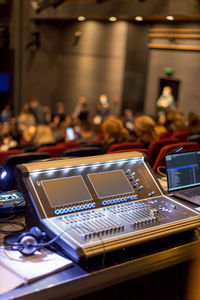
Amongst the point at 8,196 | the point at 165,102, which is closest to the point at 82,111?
the point at 165,102

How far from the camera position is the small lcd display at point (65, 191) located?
182 cm

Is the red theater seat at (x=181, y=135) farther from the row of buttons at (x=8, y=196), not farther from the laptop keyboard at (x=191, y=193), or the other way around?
the row of buttons at (x=8, y=196)

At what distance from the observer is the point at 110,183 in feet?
6.61

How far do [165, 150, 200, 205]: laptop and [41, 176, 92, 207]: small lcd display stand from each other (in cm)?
68

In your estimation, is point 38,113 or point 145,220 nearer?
point 145,220

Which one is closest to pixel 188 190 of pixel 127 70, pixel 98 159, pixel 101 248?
Result: pixel 98 159

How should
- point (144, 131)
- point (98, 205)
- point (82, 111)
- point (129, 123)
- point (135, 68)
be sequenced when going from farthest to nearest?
point (82, 111) < point (135, 68) < point (129, 123) < point (144, 131) < point (98, 205)

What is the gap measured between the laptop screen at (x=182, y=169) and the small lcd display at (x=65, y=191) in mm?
686

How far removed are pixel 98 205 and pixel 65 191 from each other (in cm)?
17

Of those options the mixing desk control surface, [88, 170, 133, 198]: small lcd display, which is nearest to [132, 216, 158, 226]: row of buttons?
the mixing desk control surface

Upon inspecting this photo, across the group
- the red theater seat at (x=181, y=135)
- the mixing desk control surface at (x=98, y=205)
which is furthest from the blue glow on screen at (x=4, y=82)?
the mixing desk control surface at (x=98, y=205)

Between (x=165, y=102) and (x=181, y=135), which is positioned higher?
(x=165, y=102)

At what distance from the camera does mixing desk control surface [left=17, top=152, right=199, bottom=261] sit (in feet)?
5.36

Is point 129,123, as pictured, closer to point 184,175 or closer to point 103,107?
point 103,107
